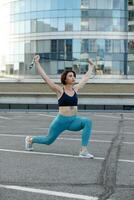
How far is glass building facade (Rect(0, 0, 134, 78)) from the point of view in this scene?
69.4m

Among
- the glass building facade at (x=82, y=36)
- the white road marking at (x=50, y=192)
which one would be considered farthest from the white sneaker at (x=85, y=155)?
the glass building facade at (x=82, y=36)

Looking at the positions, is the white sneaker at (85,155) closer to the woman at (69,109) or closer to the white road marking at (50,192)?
the woman at (69,109)

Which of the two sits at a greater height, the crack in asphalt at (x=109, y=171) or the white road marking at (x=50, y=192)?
→ the white road marking at (x=50, y=192)

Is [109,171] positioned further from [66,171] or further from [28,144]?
[28,144]

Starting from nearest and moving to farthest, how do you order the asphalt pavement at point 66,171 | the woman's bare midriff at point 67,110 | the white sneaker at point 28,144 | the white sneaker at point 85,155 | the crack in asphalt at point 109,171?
the asphalt pavement at point 66,171
the crack in asphalt at point 109,171
the white sneaker at point 85,155
the woman's bare midriff at point 67,110
the white sneaker at point 28,144

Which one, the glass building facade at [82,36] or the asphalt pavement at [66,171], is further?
the glass building facade at [82,36]

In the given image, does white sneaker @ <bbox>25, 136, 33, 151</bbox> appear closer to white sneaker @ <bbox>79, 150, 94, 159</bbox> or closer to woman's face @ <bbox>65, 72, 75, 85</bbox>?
white sneaker @ <bbox>79, 150, 94, 159</bbox>

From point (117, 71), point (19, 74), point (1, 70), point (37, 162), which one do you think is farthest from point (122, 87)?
point (1, 70)

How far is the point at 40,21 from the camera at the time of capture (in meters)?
72.6

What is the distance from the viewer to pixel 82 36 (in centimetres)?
6956

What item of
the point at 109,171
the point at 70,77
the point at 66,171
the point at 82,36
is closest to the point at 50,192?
the point at 66,171

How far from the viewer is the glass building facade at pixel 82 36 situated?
2734 inches

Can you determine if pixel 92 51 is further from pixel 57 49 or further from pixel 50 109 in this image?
pixel 50 109

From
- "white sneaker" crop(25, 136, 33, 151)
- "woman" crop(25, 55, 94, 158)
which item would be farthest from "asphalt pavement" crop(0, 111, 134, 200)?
"woman" crop(25, 55, 94, 158)
